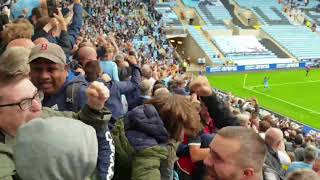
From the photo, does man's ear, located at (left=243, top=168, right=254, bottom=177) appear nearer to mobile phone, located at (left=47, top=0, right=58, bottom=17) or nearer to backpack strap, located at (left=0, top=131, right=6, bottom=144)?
backpack strap, located at (left=0, top=131, right=6, bottom=144)

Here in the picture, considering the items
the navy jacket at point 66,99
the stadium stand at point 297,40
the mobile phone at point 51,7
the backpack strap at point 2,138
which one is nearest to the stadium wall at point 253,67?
the stadium stand at point 297,40

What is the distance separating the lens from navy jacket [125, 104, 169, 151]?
10.1 feet

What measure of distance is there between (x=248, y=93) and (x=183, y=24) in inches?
579

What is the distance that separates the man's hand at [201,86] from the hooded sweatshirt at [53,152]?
2332 millimetres

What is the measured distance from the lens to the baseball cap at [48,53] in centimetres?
368

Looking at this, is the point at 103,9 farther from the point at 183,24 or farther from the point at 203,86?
the point at 203,86

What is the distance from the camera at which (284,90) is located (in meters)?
31.4

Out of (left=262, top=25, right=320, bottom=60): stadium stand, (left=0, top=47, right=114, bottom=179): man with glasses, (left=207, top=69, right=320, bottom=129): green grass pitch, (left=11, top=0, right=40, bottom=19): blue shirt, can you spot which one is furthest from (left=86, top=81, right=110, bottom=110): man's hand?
(left=262, top=25, right=320, bottom=60): stadium stand

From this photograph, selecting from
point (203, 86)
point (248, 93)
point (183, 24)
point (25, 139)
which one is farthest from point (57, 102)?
point (183, 24)

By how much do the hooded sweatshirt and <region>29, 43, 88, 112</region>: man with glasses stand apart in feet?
5.79

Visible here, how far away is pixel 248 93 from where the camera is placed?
97.2ft

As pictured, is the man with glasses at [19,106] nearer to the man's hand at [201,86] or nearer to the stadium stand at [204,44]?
the man's hand at [201,86]

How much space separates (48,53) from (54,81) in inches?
9.0

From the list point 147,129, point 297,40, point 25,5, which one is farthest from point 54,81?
point 297,40
